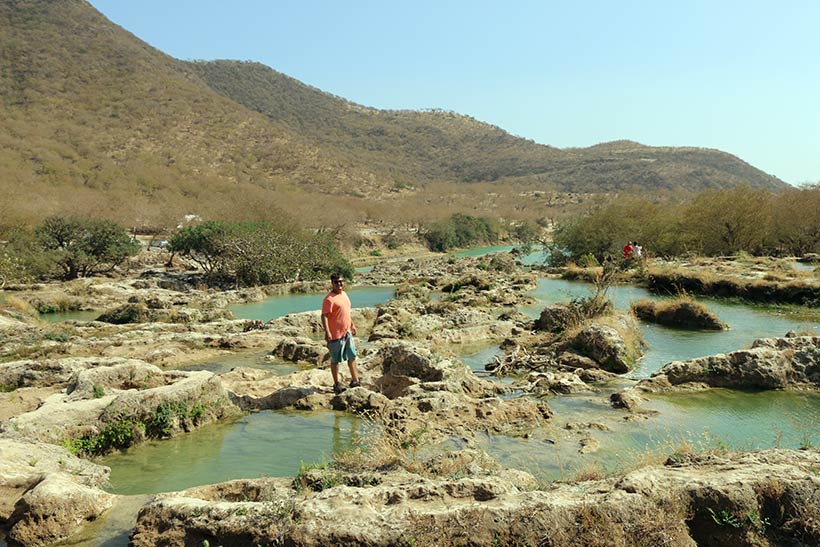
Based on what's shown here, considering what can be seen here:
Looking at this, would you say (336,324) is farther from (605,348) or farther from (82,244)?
(82,244)

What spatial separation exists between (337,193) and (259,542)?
80.3 meters

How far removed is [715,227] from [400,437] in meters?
34.9

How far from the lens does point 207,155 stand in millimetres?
76500

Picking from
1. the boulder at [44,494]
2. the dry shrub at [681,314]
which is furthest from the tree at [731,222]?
the boulder at [44,494]

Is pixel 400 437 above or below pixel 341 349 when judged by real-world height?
below

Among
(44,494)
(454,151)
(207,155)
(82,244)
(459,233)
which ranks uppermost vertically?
(454,151)

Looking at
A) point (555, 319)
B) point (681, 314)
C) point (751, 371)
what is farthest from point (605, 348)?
point (681, 314)

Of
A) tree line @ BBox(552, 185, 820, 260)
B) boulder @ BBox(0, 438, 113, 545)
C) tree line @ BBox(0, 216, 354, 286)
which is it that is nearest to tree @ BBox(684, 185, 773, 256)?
tree line @ BBox(552, 185, 820, 260)

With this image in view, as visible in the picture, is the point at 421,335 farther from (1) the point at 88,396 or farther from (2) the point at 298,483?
(2) the point at 298,483

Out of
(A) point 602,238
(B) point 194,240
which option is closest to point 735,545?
(B) point 194,240

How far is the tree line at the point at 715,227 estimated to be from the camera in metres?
35.8

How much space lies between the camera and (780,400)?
33.4ft

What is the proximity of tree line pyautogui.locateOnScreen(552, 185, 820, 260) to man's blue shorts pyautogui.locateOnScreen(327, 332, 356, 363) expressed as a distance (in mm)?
27892

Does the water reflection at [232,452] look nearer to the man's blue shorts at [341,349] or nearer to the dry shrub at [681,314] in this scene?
the man's blue shorts at [341,349]
